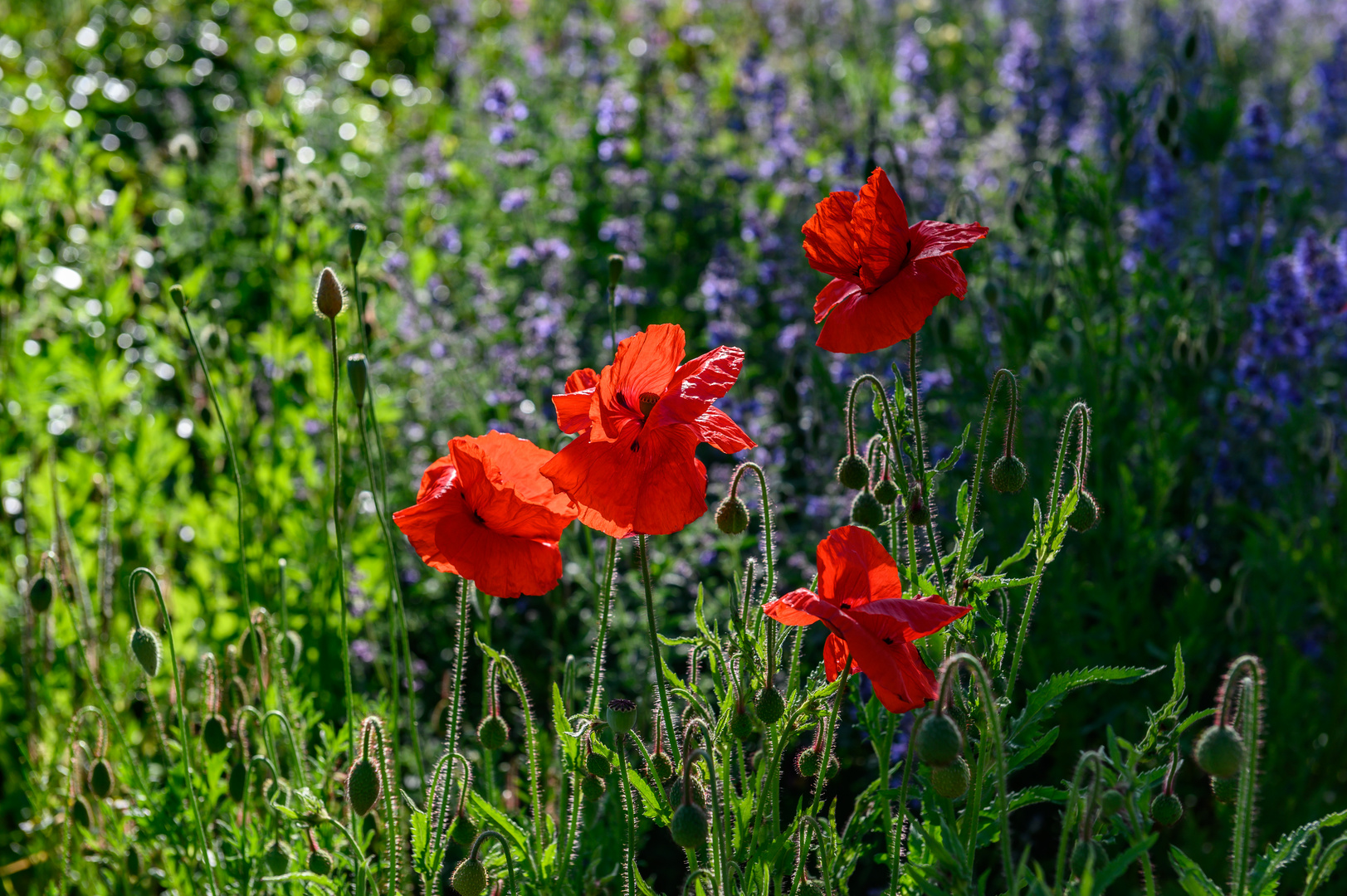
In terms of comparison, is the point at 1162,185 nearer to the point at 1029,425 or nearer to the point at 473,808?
the point at 1029,425

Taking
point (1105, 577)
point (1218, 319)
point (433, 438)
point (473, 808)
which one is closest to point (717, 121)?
point (433, 438)

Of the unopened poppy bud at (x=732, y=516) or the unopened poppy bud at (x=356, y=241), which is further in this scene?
the unopened poppy bud at (x=356, y=241)

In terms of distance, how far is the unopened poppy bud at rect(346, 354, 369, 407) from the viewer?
1573 millimetres

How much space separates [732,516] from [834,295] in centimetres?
31

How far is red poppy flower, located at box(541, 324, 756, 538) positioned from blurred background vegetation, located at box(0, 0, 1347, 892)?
1.03 meters

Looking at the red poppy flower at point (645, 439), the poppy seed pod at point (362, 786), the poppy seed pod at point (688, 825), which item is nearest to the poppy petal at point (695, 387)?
the red poppy flower at point (645, 439)

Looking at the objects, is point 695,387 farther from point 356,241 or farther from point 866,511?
point 356,241

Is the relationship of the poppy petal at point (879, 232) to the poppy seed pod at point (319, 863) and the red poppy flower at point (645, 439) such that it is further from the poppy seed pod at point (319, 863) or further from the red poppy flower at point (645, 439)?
the poppy seed pod at point (319, 863)

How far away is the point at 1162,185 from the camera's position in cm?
382

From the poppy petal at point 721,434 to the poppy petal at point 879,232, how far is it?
0.26m

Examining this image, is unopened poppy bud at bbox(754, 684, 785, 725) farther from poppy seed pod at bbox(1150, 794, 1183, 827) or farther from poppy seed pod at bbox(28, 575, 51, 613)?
poppy seed pod at bbox(28, 575, 51, 613)

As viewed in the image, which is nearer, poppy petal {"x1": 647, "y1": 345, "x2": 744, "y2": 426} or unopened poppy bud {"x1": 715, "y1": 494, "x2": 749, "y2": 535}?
poppy petal {"x1": 647, "y1": 345, "x2": 744, "y2": 426}

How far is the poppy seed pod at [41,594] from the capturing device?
1.89 metres

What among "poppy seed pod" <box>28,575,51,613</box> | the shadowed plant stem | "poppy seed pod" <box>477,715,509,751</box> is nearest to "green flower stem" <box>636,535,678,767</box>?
the shadowed plant stem
